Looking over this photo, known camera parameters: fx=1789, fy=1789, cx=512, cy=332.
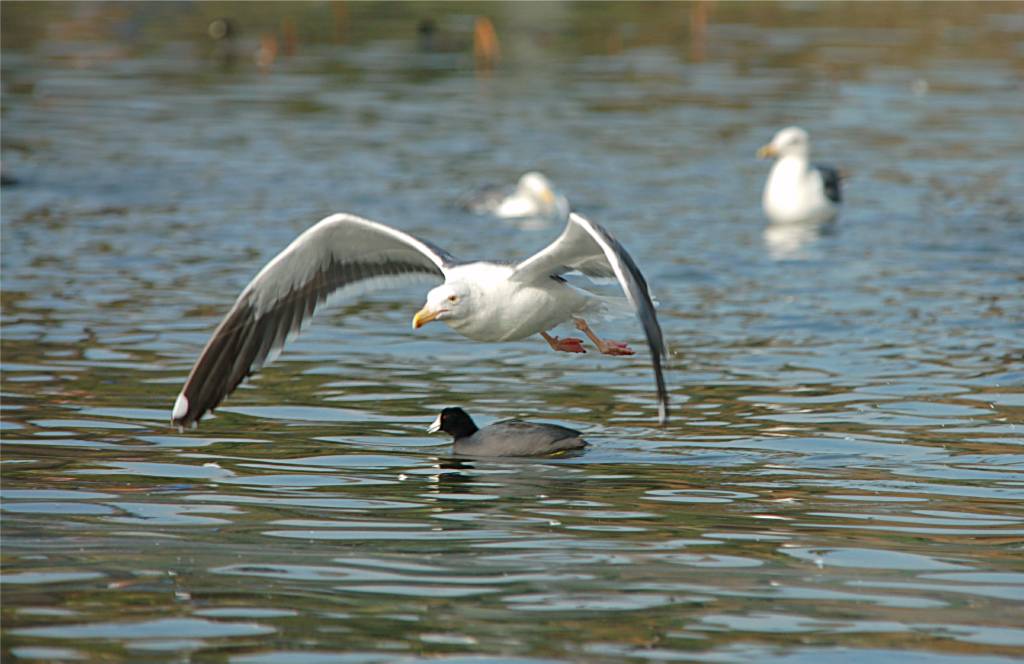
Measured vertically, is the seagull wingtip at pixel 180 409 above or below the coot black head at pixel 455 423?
above

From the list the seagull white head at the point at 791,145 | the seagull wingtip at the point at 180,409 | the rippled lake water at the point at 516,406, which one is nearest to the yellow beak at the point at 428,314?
the rippled lake water at the point at 516,406

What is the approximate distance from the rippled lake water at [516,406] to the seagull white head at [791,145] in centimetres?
94

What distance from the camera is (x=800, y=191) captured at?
2191cm

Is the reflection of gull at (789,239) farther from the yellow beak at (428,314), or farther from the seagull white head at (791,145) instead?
the yellow beak at (428,314)

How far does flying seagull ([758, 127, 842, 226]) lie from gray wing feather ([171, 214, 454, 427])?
10.6 metres

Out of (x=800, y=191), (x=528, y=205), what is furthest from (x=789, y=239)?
(x=528, y=205)

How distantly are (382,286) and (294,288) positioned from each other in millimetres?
584

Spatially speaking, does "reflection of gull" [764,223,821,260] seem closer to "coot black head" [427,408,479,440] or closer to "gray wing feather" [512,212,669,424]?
"coot black head" [427,408,479,440]

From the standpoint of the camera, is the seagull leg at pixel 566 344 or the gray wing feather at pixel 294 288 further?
the seagull leg at pixel 566 344

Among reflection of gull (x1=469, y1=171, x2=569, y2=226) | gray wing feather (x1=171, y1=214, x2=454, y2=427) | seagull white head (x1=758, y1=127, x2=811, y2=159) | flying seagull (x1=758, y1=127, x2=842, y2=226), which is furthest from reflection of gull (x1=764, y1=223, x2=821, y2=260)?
gray wing feather (x1=171, y1=214, x2=454, y2=427)

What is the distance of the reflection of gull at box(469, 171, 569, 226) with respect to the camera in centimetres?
2172

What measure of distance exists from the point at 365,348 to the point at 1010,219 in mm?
9608

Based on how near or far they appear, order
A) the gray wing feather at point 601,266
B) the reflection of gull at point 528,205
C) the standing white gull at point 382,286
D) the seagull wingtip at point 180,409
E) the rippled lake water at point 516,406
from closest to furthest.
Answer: the rippled lake water at point 516,406 < the gray wing feather at point 601,266 < the standing white gull at point 382,286 < the seagull wingtip at point 180,409 < the reflection of gull at point 528,205

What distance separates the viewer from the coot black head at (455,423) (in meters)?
11.5
